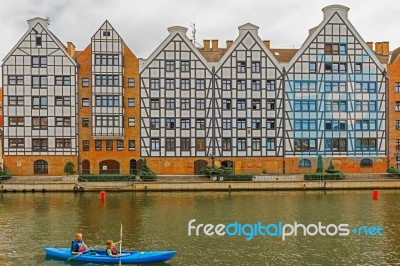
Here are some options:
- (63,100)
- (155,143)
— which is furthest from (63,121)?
(155,143)

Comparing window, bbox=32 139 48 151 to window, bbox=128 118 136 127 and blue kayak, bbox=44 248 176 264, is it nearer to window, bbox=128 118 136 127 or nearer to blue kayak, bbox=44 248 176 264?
window, bbox=128 118 136 127

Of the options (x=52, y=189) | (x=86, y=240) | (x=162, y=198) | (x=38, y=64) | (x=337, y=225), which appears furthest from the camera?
(x=38, y=64)

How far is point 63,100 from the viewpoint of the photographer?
65125 mm

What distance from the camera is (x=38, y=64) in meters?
64.7

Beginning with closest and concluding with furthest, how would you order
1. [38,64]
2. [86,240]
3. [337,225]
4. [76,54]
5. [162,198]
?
1. [86,240]
2. [337,225]
3. [162,198]
4. [38,64]
5. [76,54]

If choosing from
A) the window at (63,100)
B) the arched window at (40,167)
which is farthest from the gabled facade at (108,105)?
the arched window at (40,167)

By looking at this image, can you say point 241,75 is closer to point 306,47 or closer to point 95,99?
point 306,47

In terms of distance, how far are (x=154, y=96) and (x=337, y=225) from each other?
37.9m

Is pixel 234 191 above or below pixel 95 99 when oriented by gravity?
below

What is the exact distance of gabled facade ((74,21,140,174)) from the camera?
212ft

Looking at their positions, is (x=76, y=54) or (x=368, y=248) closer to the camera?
(x=368, y=248)

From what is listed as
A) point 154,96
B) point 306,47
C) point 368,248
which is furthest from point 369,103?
point 368,248

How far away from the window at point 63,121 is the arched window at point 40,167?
5708 mm

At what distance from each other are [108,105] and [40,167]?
13015mm
